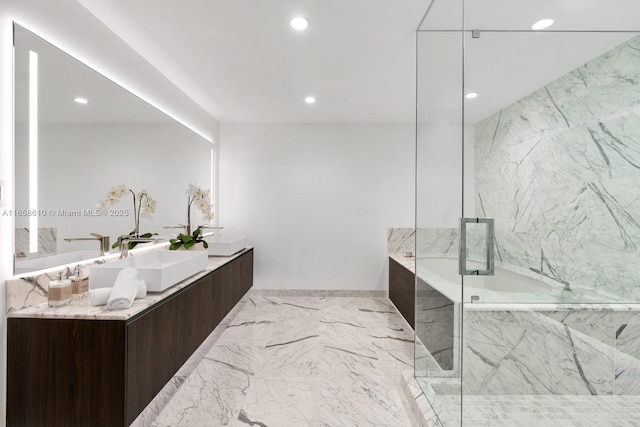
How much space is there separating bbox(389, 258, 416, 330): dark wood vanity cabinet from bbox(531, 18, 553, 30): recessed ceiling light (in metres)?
2.14

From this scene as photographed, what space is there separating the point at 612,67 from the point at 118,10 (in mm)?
2466

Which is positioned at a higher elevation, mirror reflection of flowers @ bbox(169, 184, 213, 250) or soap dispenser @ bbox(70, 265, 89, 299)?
mirror reflection of flowers @ bbox(169, 184, 213, 250)

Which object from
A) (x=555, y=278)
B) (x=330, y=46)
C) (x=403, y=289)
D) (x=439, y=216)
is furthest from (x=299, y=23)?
(x=403, y=289)

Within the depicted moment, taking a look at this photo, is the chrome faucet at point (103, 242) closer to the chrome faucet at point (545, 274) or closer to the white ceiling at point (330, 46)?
the white ceiling at point (330, 46)

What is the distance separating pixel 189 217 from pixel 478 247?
285 cm

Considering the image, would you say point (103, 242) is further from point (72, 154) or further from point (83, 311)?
point (83, 311)

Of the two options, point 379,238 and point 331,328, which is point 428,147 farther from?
point 379,238

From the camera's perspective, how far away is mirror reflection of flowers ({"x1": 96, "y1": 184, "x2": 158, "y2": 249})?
2369 millimetres

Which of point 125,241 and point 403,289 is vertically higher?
point 125,241

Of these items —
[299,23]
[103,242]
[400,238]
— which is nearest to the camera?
[299,23]

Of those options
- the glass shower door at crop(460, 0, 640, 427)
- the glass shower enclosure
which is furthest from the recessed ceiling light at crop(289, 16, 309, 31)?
the glass shower door at crop(460, 0, 640, 427)

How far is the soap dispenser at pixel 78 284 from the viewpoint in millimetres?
1774

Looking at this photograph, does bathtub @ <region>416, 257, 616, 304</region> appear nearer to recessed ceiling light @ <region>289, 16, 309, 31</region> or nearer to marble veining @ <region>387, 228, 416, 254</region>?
recessed ceiling light @ <region>289, 16, 309, 31</region>

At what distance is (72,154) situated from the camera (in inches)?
79.7
